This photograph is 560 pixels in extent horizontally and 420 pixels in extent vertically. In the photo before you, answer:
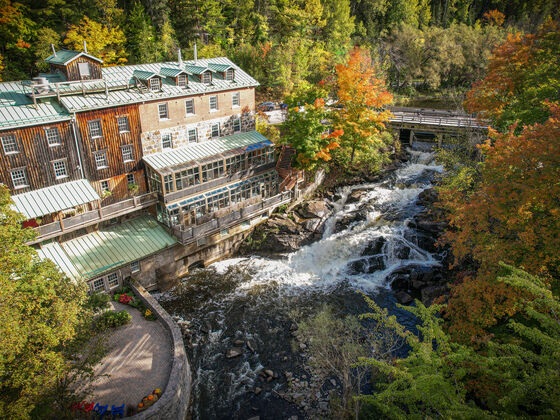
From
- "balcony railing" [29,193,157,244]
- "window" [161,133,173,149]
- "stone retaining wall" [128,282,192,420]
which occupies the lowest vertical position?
"stone retaining wall" [128,282,192,420]

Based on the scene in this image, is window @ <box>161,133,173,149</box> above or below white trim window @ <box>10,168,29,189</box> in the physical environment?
above

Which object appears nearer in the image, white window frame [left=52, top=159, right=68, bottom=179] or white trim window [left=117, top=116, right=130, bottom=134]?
white window frame [left=52, top=159, right=68, bottom=179]

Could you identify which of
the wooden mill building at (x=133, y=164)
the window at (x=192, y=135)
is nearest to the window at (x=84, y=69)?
the wooden mill building at (x=133, y=164)

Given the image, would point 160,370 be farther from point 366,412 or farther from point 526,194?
point 526,194

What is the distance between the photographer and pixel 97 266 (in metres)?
25.8

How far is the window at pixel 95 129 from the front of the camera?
88.5ft

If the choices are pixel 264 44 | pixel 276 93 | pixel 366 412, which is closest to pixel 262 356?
pixel 366 412

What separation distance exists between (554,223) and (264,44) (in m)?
47.0

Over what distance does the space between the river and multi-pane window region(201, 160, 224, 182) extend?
7.57 m

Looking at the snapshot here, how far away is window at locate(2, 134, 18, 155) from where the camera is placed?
23766mm

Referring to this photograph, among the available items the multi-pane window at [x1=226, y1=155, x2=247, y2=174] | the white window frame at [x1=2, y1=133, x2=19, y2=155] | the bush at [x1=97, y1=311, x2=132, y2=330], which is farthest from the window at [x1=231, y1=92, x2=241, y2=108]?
the bush at [x1=97, y1=311, x2=132, y2=330]

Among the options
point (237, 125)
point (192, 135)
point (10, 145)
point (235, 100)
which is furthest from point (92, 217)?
point (235, 100)

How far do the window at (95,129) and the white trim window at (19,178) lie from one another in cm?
503

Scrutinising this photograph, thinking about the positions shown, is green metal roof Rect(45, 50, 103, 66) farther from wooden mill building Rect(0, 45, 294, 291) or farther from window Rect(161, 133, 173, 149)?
window Rect(161, 133, 173, 149)
